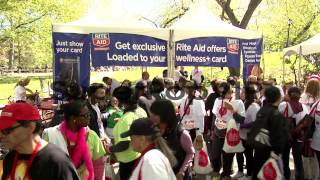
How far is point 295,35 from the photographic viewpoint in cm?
3541

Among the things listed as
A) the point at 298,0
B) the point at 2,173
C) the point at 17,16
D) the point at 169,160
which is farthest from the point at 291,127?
the point at 298,0

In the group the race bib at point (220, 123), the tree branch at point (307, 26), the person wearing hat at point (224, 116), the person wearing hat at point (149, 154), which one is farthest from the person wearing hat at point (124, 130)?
the tree branch at point (307, 26)

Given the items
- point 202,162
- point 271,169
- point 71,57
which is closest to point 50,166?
point 271,169

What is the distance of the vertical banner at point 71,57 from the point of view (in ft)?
32.7

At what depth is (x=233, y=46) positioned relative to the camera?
11.4m

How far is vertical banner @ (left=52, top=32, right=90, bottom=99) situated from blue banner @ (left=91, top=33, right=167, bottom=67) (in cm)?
20

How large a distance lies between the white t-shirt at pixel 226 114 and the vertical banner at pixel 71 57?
337 centimetres

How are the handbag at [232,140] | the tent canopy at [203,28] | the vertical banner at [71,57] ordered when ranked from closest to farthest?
1. the handbag at [232,140]
2. the vertical banner at [71,57]
3. the tent canopy at [203,28]

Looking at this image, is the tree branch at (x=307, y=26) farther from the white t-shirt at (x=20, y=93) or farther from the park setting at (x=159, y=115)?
the white t-shirt at (x=20, y=93)

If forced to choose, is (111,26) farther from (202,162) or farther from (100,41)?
(202,162)

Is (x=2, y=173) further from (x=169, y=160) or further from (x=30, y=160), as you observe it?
(x=169, y=160)

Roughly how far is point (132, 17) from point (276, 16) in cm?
2849

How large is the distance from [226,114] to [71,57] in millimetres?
4076

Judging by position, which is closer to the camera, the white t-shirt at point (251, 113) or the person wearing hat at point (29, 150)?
the person wearing hat at point (29, 150)
